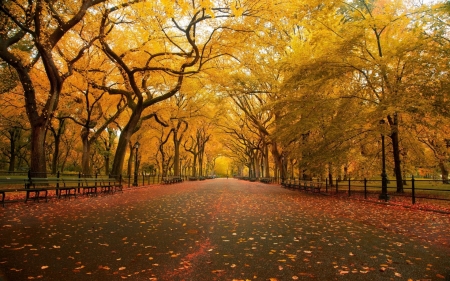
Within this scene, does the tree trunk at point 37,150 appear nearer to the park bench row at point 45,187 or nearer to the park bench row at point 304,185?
the park bench row at point 45,187

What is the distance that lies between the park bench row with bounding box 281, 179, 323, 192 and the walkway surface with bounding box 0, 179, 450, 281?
12583mm

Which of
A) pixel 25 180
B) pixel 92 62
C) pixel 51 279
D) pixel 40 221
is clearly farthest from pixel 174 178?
pixel 51 279

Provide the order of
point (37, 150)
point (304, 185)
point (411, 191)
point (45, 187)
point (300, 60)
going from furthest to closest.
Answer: point (304, 185) → point (411, 191) → point (300, 60) → point (37, 150) → point (45, 187)

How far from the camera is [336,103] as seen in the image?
18.7 m

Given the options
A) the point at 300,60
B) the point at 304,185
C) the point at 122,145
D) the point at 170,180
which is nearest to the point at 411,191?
the point at 304,185

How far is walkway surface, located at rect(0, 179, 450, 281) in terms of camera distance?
4.41 metres

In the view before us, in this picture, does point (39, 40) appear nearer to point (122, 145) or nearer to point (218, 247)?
point (122, 145)

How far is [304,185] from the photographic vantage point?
80.4 feet

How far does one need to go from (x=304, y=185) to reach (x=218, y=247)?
19787 mm

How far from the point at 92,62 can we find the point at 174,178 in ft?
63.2

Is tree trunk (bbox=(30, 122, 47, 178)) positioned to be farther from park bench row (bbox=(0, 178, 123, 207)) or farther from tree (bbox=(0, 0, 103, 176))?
park bench row (bbox=(0, 178, 123, 207))

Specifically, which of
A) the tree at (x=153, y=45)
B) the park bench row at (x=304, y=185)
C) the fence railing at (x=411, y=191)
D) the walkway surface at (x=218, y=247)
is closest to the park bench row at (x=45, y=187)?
the walkway surface at (x=218, y=247)

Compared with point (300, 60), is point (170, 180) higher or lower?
lower

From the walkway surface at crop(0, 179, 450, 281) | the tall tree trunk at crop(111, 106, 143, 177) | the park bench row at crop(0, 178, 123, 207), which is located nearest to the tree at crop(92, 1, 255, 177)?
the tall tree trunk at crop(111, 106, 143, 177)
